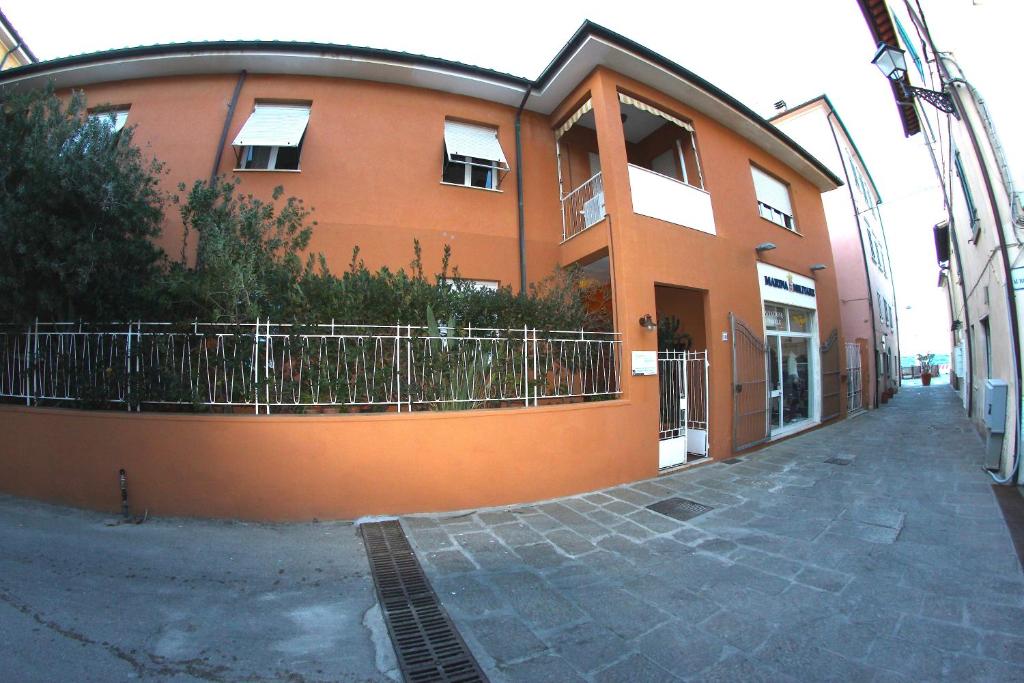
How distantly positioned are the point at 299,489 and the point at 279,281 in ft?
7.76

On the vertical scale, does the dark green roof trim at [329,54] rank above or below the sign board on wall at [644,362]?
above

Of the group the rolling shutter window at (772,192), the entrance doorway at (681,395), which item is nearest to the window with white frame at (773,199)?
the rolling shutter window at (772,192)

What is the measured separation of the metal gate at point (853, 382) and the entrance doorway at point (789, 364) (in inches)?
118

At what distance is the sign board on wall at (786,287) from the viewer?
8695mm

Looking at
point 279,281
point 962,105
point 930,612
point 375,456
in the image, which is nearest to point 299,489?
point 375,456

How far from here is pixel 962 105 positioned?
17.3 feet

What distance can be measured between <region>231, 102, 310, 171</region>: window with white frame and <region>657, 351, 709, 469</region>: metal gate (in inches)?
279

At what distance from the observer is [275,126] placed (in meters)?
6.92

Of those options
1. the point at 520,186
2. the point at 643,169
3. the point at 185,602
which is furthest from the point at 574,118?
the point at 185,602

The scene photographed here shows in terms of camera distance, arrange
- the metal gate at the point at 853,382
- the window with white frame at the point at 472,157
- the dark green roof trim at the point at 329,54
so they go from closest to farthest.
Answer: the dark green roof trim at the point at 329,54
the window with white frame at the point at 472,157
the metal gate at the point at 853,382

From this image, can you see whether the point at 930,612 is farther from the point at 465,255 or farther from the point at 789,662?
the point at 465,255

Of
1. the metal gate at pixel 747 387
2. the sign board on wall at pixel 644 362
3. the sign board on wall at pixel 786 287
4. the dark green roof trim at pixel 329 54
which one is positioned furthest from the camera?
the sign board on wall at pixel 786 287

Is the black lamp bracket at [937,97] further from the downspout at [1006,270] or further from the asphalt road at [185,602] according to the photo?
the asphalt road at [185,602]

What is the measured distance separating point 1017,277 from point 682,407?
4167 millimetres
